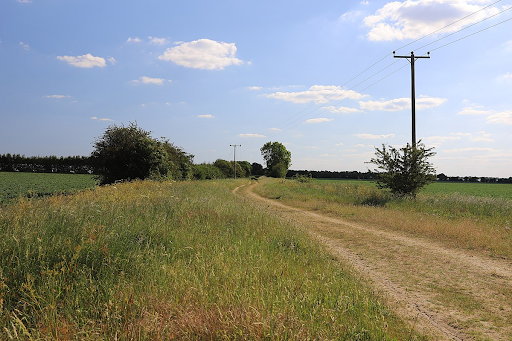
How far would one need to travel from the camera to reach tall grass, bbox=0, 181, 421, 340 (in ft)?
11.9

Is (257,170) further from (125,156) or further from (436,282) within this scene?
(436,282)

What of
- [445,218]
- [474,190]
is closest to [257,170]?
[474,190]

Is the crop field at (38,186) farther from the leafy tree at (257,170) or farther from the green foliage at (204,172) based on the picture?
the leafy tree at (257,170)

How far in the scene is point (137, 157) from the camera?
29.6 meters

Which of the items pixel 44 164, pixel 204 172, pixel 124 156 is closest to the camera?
pixel 124 156

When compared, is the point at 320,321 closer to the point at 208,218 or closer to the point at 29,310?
the point at 29,310

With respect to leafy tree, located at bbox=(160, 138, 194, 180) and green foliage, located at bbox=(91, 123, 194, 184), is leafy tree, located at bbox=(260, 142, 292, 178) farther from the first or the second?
green foliage, located at bbox=(91, 123, 194, 184)

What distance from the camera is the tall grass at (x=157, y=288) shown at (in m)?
3.62

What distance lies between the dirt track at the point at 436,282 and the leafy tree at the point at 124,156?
21854 millimetres

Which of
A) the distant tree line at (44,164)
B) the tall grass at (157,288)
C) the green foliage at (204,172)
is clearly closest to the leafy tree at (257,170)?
the green foliage at (204,172)

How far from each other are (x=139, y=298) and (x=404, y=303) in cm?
443

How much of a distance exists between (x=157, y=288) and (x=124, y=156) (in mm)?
26607

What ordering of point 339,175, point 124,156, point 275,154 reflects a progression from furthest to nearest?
point 275,154
point 339,175
point 124,156

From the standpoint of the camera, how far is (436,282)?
7.04 m
